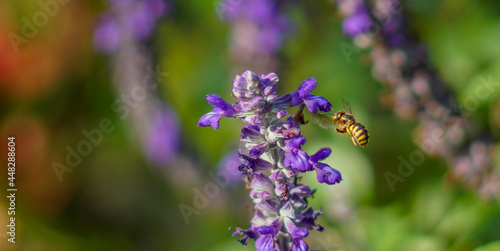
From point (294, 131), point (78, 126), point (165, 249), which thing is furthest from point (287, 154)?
point (78, 126)

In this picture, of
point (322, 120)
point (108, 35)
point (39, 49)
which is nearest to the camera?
point (322, 120)

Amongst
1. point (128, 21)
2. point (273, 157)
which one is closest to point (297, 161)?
point (273, 157)

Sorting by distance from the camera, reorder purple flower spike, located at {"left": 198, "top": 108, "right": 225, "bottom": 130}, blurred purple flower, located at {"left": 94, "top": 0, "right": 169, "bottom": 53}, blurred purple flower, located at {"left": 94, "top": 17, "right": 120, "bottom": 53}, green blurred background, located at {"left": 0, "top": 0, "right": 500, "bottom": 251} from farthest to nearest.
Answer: blurred purple flower, located at {"left": 94, "top": 17, "right": 120, "bottom": 53}
blurred purple flower, located at {"left": 94, "top": 0, "right": 169, "bottom": 53}
green blurred background, located at {"left": 0, "top": 0, "right": 500, "bottom": 251}
purple flower spike, located at {"left": 198, "top": 108, "right": 225, "bottom": 130}

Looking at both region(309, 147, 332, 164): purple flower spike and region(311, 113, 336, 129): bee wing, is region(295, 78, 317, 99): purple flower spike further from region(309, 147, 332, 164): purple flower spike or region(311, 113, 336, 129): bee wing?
region(311, 113, 336, 129): bee wing

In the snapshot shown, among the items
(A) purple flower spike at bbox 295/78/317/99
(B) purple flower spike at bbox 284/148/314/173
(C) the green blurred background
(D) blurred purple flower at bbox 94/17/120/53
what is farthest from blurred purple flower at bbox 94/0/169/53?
(B) purple flower spike at bbox 284/148/314/173

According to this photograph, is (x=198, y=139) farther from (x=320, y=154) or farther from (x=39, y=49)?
(x=320, y=154)

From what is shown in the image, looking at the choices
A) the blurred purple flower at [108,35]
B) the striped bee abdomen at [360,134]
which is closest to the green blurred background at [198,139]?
the blurred purple flower at [108,35]

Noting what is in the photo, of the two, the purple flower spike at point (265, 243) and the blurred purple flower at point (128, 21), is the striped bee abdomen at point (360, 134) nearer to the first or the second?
the purple flower spike at point (265, 243)
